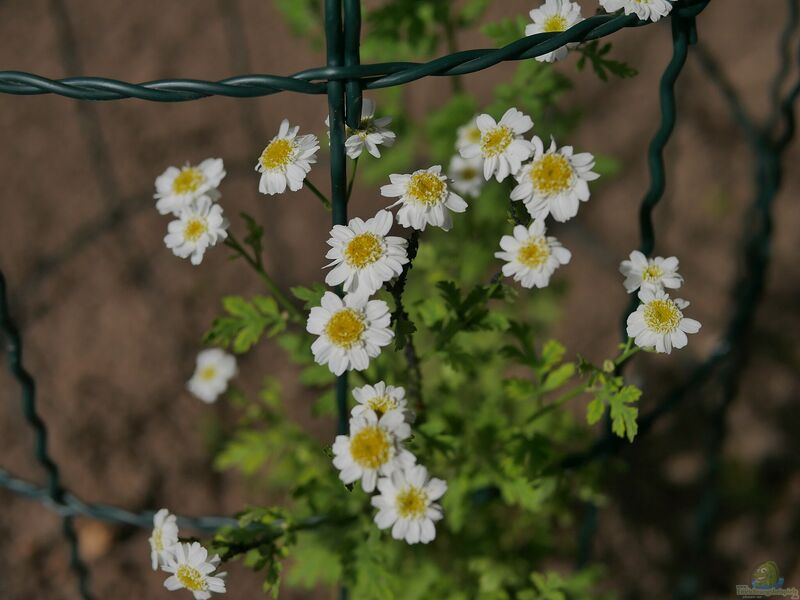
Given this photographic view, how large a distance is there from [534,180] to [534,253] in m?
0.10

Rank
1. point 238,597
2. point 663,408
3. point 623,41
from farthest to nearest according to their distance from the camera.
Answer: point 623,41
point 238,597
point 663,408

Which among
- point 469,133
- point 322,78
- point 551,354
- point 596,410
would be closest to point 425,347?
point 469,133

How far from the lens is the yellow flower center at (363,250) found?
907mm

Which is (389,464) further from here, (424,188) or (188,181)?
(188,181)

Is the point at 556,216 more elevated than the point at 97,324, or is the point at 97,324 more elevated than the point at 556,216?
the point at 97,324

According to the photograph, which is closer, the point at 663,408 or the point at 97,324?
the point at 663,408

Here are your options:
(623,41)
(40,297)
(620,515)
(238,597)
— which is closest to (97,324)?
(40,297)

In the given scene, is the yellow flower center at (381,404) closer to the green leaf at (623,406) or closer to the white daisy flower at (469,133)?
the green leaf at (623,406)

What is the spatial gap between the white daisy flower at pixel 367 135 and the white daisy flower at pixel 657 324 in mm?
389

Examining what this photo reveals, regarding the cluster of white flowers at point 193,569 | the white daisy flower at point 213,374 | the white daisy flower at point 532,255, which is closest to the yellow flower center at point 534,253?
the white daisy flower at point 532,255

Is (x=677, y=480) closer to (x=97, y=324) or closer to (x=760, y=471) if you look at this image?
(x=760, y=471)

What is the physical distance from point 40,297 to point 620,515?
209cm

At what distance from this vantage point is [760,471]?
2383mm

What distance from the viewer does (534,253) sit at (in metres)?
0.95
